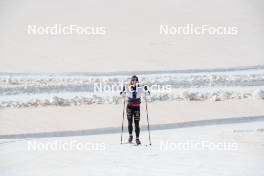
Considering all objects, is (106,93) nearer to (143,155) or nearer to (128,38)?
(143,155)

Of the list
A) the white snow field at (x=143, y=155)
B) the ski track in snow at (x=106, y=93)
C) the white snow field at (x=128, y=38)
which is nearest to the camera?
the white snow field at (x=143, y=155)

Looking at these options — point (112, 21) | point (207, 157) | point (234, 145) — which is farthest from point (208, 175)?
point (112, 21)

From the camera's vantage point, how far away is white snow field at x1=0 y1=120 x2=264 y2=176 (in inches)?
306

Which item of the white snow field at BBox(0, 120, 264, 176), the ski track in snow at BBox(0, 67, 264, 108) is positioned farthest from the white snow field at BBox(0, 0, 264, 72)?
the white snow field at BBox(0, 120, 264, 176)

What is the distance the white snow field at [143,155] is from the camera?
777 centimetres

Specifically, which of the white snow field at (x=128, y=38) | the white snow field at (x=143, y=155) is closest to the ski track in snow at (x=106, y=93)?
the white snow field at (x=143, y=155)

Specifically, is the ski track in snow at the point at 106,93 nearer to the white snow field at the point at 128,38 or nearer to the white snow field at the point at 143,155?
the white snow field at the point at 143,155

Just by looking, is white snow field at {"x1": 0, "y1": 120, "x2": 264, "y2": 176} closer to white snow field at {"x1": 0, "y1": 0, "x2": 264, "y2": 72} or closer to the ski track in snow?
the ski track in snow

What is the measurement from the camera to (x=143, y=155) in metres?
8.89

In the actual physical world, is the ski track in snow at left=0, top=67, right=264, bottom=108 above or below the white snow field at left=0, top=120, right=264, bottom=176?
above

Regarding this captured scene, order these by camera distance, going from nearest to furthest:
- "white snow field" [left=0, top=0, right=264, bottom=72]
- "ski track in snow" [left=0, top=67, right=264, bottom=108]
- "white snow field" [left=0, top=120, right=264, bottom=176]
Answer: "white snow field" [left=0, top=120, right=264, bottom=176]
"ski track in snow" [left=0, top=67, right=264, bottom=108]
"white snow field" [left=0, top=0, right=264, bottom=72]

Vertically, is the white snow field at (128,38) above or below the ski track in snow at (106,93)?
above

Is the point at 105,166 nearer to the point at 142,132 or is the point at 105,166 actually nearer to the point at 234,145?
the point at 234,145

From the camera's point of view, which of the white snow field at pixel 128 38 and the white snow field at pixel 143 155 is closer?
the white snow field at pixel 143 155
